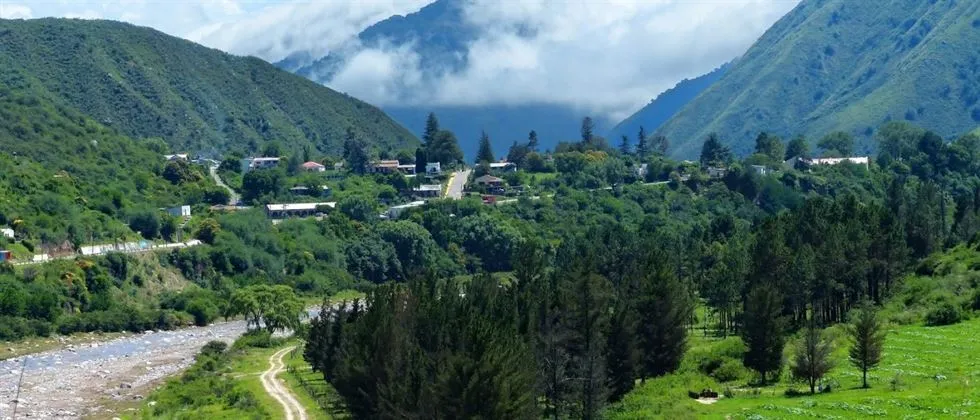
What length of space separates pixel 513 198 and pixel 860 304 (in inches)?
3884

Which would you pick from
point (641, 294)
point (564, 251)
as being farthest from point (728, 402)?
point (564, 251)

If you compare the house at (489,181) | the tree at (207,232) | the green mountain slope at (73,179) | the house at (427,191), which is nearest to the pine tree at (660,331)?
the green mountain slope at (73,179)

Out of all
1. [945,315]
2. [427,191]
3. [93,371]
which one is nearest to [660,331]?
Answer: [945,315]

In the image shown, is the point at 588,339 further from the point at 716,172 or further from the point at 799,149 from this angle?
the point at 799,149

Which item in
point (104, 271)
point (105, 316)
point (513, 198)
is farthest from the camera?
point (513, 198)

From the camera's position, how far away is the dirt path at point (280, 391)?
63744mm

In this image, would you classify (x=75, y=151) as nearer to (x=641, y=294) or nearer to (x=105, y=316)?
(x=105, y=316)

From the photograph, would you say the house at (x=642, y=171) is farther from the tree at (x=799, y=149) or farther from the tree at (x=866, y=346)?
the tree at (x=866, y=346)

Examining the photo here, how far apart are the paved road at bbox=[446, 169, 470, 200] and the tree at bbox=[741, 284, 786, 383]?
11408 centimetres

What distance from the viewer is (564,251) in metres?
122

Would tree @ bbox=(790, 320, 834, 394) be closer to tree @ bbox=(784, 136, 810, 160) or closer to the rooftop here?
the rooftop

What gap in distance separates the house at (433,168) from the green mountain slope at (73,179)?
1349 inches

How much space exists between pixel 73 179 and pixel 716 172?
89258mm

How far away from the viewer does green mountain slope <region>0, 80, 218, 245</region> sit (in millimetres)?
131875
